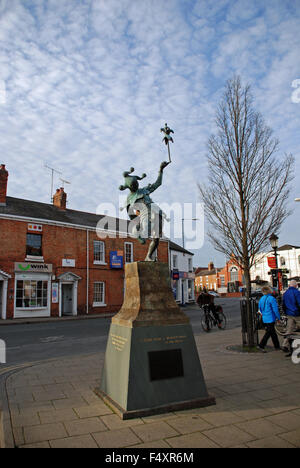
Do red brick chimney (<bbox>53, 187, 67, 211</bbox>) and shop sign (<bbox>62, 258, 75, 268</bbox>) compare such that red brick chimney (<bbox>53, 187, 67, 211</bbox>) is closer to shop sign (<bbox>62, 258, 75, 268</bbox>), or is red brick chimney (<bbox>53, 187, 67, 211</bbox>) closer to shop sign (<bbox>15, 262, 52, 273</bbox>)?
shop sign (<bbox>62, 258, 75, 268</bbox>)

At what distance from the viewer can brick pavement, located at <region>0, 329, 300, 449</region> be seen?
12.0 feet

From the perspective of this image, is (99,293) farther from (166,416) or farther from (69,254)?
(166,416)

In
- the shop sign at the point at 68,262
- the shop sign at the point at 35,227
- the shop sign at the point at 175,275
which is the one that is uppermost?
the shop sign at the point at 35,227

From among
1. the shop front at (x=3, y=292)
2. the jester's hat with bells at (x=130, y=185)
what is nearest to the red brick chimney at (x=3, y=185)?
the shop front at (x=3, y=292)

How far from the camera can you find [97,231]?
27.1 meters

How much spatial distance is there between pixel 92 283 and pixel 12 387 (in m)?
20.3

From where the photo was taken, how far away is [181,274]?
120ft

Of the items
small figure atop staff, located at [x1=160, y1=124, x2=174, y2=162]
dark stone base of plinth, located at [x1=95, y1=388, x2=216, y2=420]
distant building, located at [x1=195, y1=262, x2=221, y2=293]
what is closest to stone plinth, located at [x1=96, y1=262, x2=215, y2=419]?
dark stone base of plinth, located at [x1=95, y1=388, x2=216, y2=420]

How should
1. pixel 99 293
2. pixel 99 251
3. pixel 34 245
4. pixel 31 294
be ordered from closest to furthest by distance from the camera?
pixel 31 294 → pixel 34 245 → pixel 99 293 → pixel 99 251

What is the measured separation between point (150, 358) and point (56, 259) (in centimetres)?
2066

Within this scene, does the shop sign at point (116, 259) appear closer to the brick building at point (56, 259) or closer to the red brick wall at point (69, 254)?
the brick building at point (56, 259)

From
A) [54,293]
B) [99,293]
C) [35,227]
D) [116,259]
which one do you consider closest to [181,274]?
[116,259]

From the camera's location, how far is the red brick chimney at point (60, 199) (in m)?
28.6

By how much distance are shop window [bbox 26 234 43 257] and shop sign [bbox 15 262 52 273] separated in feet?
2.74
